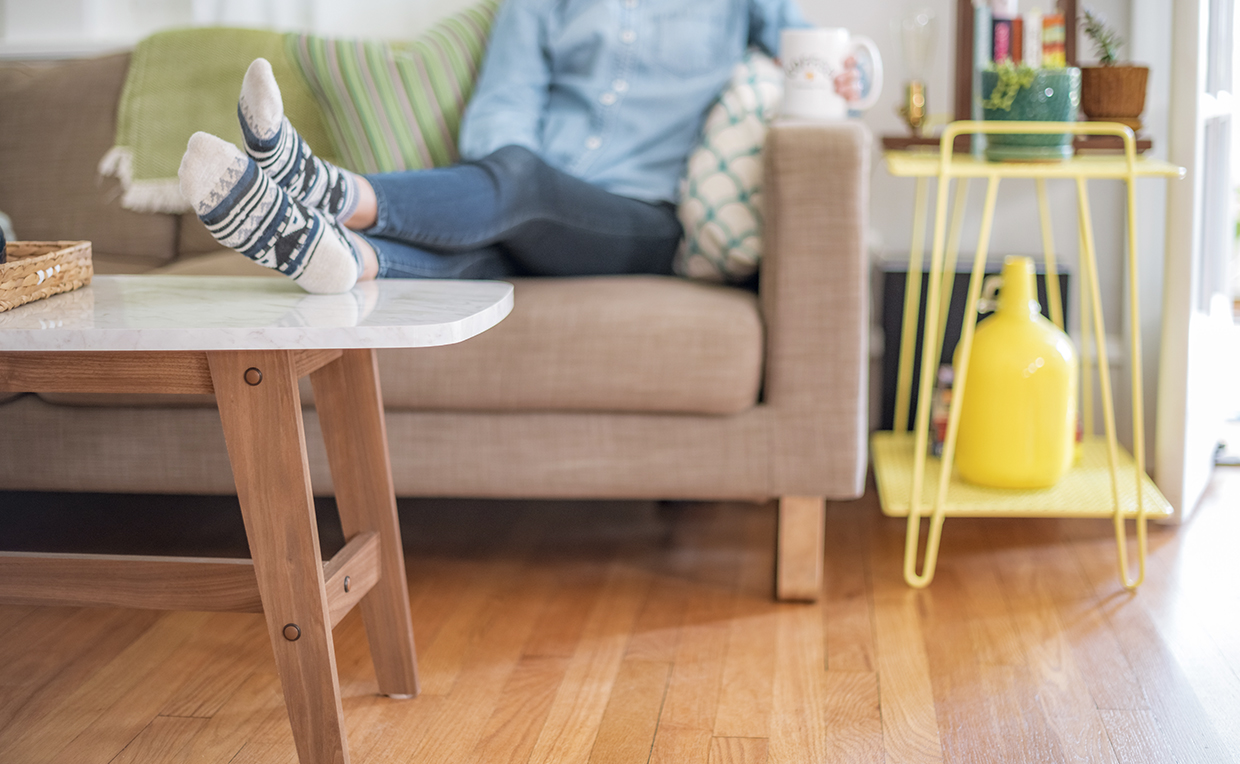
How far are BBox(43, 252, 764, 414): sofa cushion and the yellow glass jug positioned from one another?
0.39m

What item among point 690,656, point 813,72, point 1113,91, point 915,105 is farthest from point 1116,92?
point 690,656

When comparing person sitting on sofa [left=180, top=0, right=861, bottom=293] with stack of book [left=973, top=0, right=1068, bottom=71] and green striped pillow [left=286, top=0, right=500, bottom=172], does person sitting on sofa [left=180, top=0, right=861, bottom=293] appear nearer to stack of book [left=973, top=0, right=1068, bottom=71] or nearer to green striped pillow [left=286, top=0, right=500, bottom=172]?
green striped pillow [left=286, top=0, right=500, bottom=172]

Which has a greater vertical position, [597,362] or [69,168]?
[69,168]

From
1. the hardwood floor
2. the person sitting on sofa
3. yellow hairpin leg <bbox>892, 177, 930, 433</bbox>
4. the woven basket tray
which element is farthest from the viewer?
yellow hairpin leg <bbox>892, 177, 930, 433</bbox>

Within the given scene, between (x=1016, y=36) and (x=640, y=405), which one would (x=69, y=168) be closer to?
(x=640, y=405)

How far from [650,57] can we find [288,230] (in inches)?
38.5

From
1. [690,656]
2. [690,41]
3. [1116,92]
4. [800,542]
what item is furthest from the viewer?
[690,41]

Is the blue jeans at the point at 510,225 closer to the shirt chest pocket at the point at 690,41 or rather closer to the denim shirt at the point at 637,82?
the denim shirt at the point at 637,82

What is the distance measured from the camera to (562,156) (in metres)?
1.80

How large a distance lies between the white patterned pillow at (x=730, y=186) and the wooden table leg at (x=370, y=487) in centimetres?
65

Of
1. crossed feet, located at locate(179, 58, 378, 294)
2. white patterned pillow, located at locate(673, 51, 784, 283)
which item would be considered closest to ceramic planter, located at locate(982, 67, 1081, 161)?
white patterned pillow, located at locate(673, 51, 784, 283)

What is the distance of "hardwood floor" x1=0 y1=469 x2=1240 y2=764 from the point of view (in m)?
1.12

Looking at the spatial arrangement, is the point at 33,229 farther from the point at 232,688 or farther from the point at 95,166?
the point at 232,688

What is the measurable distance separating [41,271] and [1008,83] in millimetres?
1240
